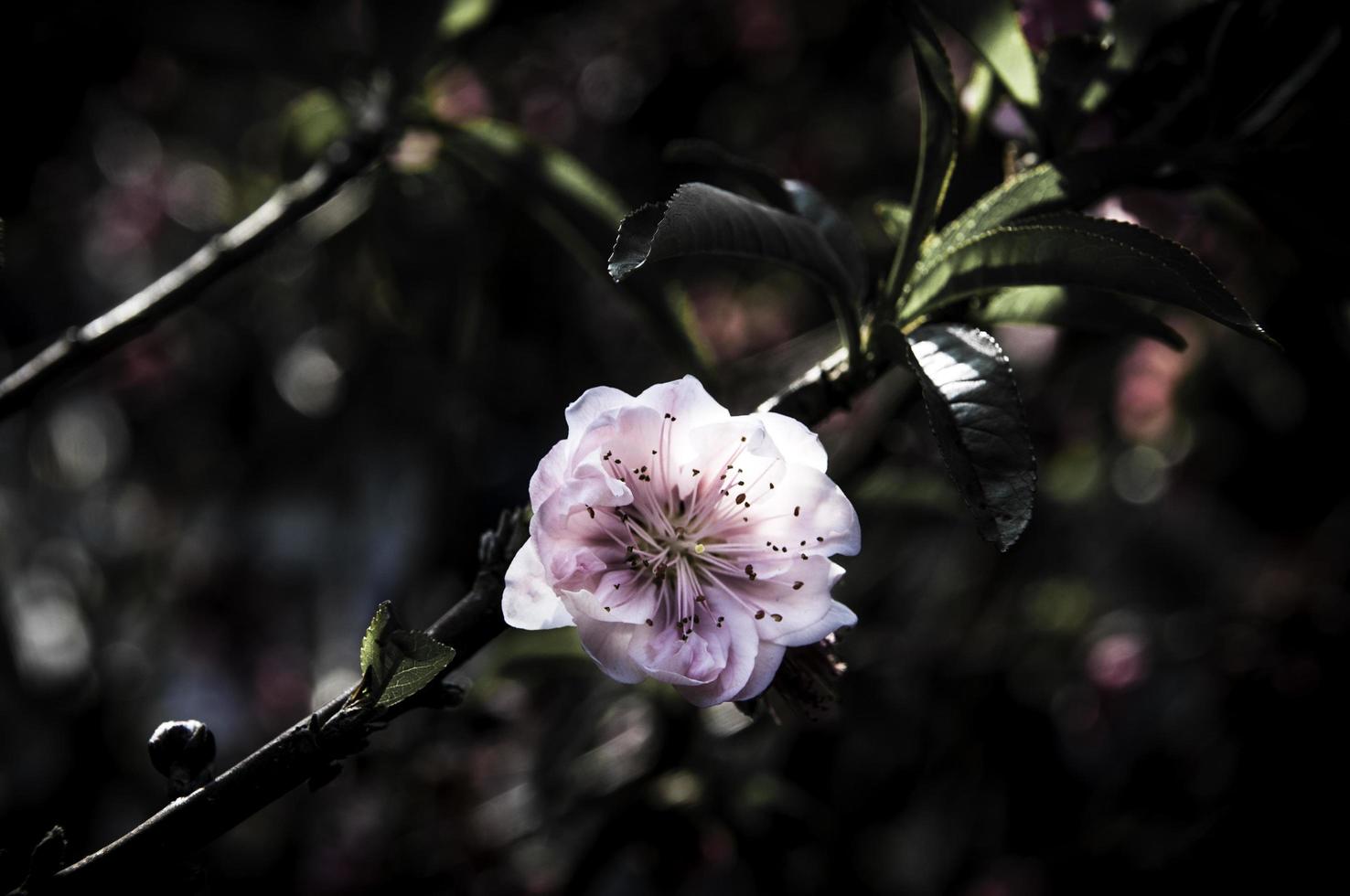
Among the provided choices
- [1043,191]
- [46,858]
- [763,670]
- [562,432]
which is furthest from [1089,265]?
[562,432]

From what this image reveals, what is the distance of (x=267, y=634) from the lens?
279 cm

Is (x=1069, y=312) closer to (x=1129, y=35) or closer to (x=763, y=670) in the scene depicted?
(x=1129, y=35)

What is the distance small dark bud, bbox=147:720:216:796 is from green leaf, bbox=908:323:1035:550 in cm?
52

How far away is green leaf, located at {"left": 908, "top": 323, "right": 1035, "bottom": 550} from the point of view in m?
0.65

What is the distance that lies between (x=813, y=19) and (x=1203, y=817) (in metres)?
1.82

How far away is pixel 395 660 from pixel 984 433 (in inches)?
15.6

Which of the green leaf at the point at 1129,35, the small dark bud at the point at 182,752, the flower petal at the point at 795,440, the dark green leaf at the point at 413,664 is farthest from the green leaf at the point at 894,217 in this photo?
the small dark bud at the point at 182,752

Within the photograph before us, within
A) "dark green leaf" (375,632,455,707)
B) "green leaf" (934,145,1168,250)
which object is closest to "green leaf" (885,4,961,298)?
"green leaf" (934,145,1168,250)

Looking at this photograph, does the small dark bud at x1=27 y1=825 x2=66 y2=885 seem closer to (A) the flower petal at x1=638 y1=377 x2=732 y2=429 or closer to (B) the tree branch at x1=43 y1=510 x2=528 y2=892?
(B) the tree branch at x1=43 y1=510 x2=528 y2=892

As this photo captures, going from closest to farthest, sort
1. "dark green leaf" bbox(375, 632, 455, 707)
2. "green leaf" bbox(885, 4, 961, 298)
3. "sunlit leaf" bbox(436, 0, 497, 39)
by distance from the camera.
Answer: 1. "dark green leaf" bbox(375, 632, 455, 707)
2. "green leaf" bbox(885, 4, 961, 298)
3. "sunlit leaf" bbox(436, 0, 497, 39)

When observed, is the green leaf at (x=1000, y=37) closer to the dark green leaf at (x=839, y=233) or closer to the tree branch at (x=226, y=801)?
the dark green leaf at (x=839, y=233)

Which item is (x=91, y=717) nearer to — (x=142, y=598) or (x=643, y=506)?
(x=142, y=598)

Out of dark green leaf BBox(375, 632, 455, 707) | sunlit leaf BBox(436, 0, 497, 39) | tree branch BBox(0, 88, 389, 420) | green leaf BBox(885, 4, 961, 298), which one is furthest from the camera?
sunlit leaf BBox(436, 0, 497, 39)

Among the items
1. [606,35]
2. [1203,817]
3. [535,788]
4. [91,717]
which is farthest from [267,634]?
[1203,817]
